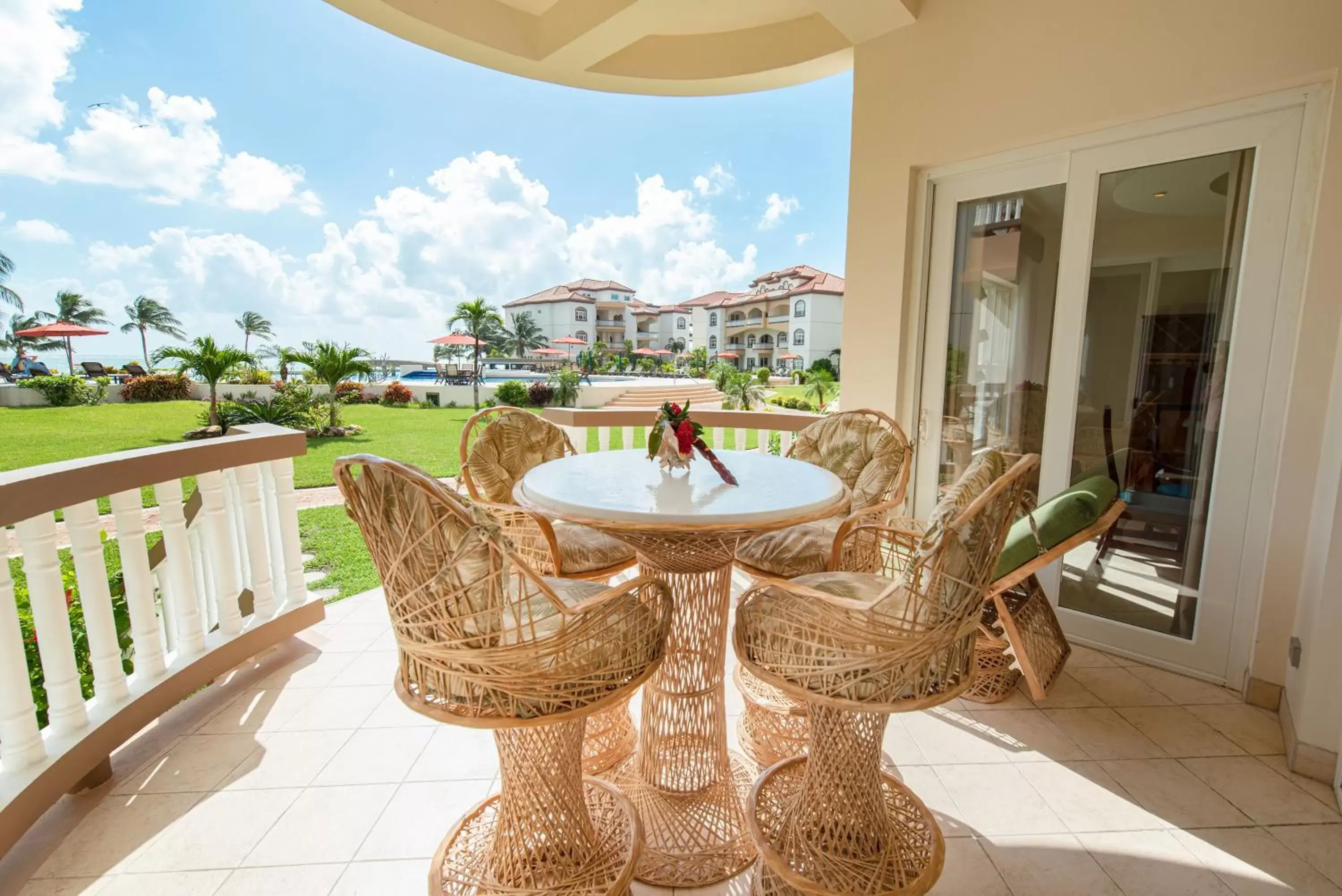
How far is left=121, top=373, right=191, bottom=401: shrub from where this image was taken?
61.9ft

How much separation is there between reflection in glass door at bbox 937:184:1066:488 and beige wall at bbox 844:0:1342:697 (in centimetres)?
25

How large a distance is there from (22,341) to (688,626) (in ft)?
110

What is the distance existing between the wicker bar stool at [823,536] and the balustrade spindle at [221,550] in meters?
1.96

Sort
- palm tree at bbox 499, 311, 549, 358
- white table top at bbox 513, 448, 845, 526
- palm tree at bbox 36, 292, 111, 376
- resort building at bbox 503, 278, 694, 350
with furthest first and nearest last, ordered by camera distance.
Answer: resort building at bbox 503, 278, 694, 350
palm tree at bbox 499, 311, 549, 358
palm tree at bbox 36, 292, 111, 376
white table top at bbox 513, 448, 845, 526

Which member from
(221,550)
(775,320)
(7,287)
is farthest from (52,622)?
(775,320)

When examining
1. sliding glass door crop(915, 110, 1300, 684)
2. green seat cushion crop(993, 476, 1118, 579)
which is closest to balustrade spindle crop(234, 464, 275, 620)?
green seat cushion crop(993, 476, 1118, 579)

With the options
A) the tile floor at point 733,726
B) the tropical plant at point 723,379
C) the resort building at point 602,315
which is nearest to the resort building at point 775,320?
the resort building at point 602,315

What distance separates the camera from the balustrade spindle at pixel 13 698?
1443 mm

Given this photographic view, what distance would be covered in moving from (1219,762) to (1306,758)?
0.23 metres

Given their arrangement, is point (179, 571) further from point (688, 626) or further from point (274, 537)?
point (688, 626)

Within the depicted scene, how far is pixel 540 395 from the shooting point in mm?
20578

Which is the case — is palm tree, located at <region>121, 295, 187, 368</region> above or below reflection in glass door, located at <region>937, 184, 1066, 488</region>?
above

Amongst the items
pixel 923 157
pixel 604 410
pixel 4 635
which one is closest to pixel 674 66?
pixel 923 157

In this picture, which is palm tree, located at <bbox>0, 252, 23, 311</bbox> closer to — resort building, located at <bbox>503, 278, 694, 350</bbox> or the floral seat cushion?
resort building, located at <bbox>503, 278, 694, 350</bbox>
